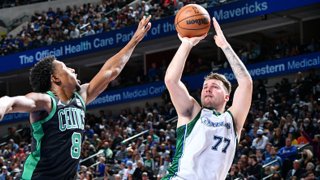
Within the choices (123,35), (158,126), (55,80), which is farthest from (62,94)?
(123,35)

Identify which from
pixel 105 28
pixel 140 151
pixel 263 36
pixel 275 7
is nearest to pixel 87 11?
pixel 105 28

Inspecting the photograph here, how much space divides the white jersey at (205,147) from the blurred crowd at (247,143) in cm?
842

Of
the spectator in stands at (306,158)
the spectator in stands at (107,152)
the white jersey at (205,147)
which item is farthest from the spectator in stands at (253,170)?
the white jersey at (205,147)

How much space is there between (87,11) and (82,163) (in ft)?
38.1

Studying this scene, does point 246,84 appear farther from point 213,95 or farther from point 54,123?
point 54,123

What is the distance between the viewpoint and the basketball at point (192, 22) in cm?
652

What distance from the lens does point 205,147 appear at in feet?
18.9

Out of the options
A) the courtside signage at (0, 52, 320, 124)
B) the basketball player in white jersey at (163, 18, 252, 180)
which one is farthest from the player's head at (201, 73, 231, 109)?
the courtside signage at (0, 52, 320, 124)

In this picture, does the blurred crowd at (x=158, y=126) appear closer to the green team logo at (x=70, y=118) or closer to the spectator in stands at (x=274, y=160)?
the spectator in stands at (x=274, y=160)

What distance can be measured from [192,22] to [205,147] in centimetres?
144

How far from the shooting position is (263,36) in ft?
93.5

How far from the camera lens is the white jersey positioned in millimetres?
5723

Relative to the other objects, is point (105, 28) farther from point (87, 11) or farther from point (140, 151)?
point (140, 151)

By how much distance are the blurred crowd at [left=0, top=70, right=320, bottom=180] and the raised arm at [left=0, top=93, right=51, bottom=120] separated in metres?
9.56
